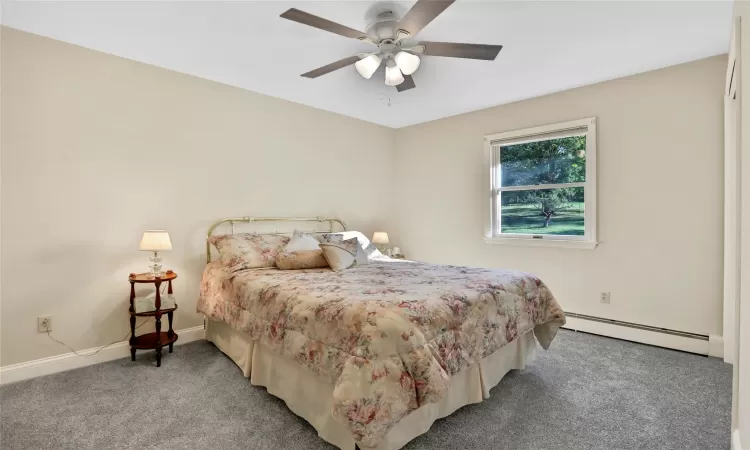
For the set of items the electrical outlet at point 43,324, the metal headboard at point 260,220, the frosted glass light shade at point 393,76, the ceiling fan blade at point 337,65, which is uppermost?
the ceiling fan blade at point 337,65

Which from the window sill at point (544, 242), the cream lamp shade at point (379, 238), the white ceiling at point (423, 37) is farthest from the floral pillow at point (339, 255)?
the window sill at point (544, 242)

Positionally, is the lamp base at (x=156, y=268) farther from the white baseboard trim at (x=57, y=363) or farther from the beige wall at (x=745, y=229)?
the beige wall at (x=745, y=229)

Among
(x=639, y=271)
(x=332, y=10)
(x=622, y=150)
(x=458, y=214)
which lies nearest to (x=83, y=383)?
(x=332, y=10)

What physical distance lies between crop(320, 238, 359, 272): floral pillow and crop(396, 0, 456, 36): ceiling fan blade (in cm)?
176

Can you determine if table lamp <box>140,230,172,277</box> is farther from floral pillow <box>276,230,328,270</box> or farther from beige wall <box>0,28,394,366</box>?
floral pillow <box>276,230,328,270</box>

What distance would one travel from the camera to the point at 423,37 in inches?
100

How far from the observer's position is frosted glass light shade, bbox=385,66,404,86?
252 cm

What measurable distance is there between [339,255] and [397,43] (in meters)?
1.70

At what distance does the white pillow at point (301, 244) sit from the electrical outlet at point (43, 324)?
70.0 inches

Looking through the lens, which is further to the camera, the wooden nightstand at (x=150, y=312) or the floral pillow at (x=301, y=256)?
the floral pillow at (x=301, y=256)

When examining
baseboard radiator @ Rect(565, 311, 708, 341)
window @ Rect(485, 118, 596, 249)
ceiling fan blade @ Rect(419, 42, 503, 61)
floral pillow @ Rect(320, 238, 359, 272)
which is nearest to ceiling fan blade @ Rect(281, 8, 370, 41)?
ceiling fan blade @ Rect(419, 42, 503, 61)

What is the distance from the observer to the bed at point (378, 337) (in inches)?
60.0

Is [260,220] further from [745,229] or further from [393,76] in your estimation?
[745,229]

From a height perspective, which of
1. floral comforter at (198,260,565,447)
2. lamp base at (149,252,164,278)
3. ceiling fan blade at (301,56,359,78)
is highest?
ceiling fan blade at (301,56,359,78)
